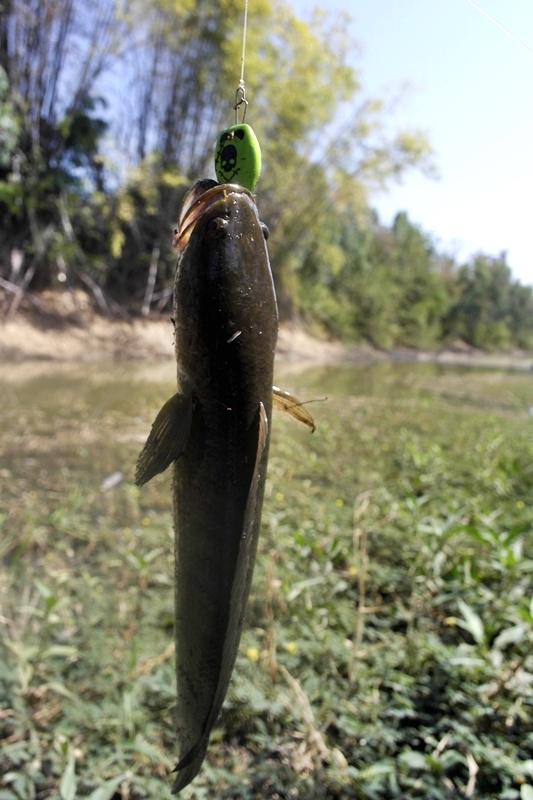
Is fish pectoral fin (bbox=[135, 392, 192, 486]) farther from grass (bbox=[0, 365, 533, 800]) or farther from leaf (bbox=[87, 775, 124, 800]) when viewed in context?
leaf (bbox=[87, 775, 124, 800])

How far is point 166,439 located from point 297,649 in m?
2.16

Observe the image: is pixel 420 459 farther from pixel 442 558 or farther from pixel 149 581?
pixel 149 581

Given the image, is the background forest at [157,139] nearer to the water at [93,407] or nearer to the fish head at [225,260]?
the water at [93,407]

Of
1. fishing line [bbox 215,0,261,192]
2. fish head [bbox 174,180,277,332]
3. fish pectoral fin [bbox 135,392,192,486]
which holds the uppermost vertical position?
fishing line [bbox 215,0,261,192]

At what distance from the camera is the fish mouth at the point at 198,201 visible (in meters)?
0.92

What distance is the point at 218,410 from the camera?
91 cm

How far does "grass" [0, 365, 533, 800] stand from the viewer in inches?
79.8

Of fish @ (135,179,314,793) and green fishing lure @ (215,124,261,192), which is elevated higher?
green fishing lure @ (215,124,261,192)

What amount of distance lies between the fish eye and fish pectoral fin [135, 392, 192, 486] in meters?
0.28

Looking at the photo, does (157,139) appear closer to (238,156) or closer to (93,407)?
(93,407)

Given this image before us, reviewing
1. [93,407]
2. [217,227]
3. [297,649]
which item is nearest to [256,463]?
[217,227]

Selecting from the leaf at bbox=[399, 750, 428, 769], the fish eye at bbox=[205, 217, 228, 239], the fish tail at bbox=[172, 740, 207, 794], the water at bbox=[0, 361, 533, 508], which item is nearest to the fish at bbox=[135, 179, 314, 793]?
the fish eye at bbox=[205, 217, 228, 239]

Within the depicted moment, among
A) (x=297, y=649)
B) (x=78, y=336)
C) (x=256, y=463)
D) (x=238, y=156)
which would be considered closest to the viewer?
(x=256, y=463)

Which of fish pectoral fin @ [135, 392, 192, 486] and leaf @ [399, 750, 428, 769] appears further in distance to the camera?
leaf @ [399, 750, 428, 769]
